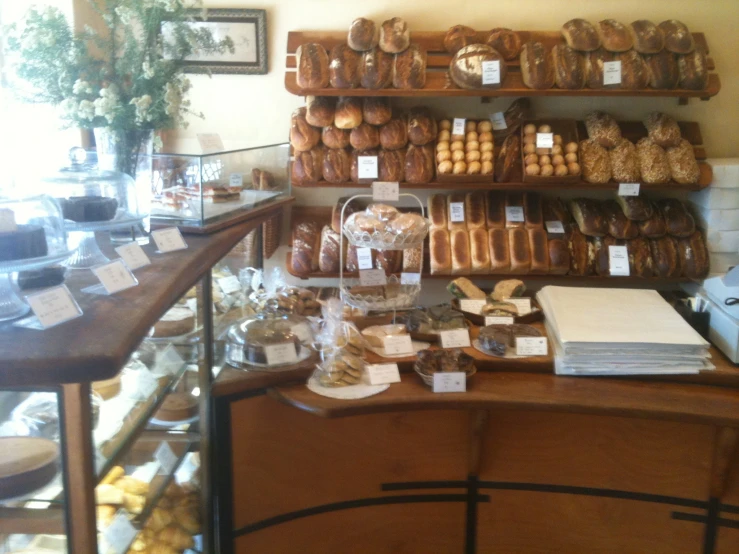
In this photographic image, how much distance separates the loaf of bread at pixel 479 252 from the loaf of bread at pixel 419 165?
1.21ft

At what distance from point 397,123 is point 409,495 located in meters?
1.86

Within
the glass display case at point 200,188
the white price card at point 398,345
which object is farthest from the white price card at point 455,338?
the glass display case at point 200,188

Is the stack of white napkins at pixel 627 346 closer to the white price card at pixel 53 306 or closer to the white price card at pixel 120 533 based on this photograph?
the white price card at pixel 120 533

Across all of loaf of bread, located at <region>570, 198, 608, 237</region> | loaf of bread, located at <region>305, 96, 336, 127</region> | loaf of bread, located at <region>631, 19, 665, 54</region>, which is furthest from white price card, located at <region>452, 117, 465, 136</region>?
loaf of bread, located at <region>631, 19, 665, 54</region>

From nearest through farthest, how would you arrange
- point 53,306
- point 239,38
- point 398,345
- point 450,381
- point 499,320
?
point 53,306 < point 450,381 < point 398,345 < point 499,320 < point 239,38

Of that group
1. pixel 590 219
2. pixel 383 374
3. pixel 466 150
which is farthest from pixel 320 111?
pixel 383 374

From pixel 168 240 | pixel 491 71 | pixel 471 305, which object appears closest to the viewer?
pixel 168 240

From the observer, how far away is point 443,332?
7.35ft

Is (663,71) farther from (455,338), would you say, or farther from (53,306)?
(53,306)

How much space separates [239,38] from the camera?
11.5 ft

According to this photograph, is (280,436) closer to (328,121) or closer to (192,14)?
(192,14)

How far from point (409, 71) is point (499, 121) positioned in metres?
0.56

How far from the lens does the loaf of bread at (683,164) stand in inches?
128

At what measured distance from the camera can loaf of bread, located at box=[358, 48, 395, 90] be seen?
10.4 ft
